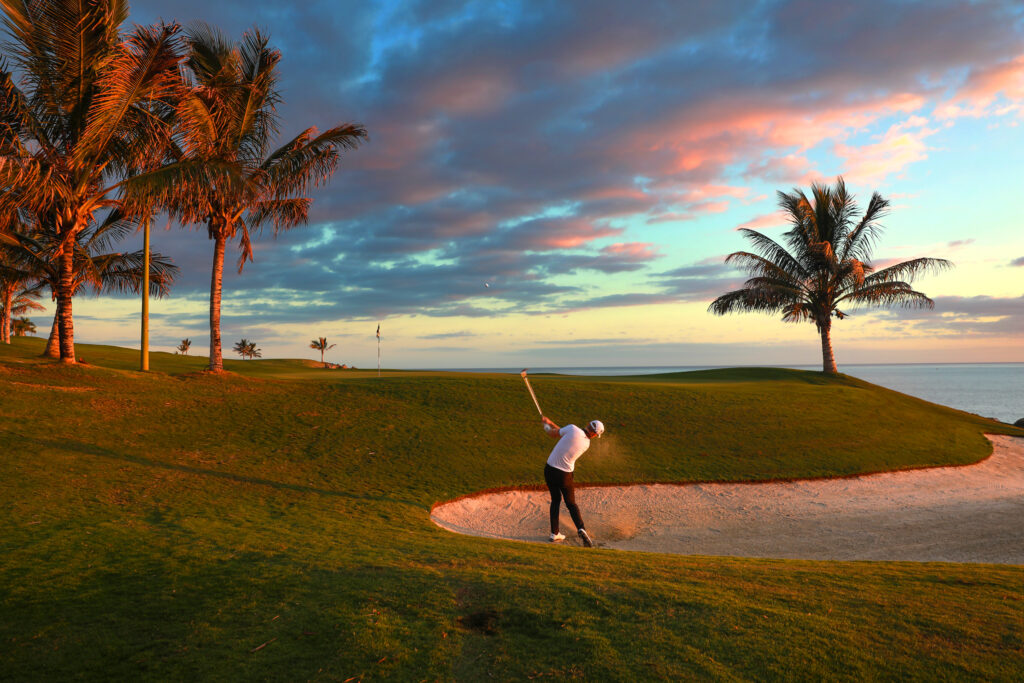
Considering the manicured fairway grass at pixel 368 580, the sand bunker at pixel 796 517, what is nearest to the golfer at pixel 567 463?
the sand bunker at pixel 796 517

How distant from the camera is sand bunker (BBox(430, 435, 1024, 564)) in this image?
12602mm

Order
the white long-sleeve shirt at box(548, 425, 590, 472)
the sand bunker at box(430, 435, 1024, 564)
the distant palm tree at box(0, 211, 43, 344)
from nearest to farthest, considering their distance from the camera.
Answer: the white long-sleeve shirt at box(548, 425, 590, 472), the sand bunker at box(430, 435, 1024, 564), the distant palm tree at box(0, 211, 43, 344)

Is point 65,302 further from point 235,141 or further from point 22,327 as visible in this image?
point 22,327

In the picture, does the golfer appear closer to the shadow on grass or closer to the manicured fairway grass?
the manicured fairway grass

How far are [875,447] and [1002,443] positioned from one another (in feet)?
25.1

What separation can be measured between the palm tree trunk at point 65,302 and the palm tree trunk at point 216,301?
4.73m

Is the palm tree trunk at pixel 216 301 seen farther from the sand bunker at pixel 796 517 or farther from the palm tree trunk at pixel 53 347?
the sand bunker at pixel 796 517

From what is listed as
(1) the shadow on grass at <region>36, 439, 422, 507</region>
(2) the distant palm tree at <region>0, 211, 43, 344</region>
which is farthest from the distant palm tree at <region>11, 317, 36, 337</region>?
(1) the shadow on grass at <region>36, 439, 422, 507</region>

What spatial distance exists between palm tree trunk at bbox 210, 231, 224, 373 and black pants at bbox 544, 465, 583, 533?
18.2 m

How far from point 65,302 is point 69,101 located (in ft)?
23.3

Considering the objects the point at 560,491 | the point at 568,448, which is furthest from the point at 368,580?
the point at 560,491

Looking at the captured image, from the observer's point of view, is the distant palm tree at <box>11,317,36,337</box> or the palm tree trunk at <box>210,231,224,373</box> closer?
the palm tree trunk at <box>210,231,224,373</box>

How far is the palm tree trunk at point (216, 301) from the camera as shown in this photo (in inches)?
954

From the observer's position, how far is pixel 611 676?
5.33m
